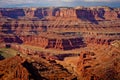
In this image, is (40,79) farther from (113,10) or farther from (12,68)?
(113,10)

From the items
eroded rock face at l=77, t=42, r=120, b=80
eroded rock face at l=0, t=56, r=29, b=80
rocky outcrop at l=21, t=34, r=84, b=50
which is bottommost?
rocky outcrop at l=21, t=34, r=84, b=50

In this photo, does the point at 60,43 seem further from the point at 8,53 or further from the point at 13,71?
the point at 13,71

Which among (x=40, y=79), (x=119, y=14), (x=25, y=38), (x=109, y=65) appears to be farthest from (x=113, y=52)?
(x=119, y=14)

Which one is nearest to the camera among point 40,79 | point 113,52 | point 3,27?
point 40,79

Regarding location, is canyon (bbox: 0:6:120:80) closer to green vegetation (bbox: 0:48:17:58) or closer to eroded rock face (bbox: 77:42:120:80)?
eroded rock face (bbox: 77:42:120:80)

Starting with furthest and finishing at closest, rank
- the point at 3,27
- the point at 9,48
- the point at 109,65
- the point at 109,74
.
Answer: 1. the point at 3,27
2. the point at 9,48
3. the point at 109,65
4. the point at 109,74

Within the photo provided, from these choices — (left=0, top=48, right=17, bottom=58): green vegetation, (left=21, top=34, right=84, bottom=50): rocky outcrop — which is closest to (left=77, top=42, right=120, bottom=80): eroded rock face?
(left=0, top=48, right=17, bottom=58): green vegetation

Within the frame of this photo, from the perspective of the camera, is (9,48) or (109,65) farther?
(9,48)

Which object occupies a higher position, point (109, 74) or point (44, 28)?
point (109, 74)

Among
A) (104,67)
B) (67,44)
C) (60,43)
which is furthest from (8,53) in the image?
(104,67)
